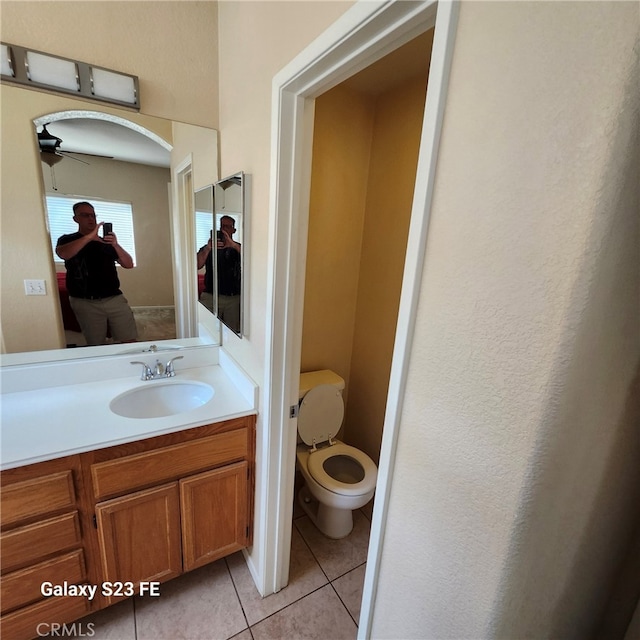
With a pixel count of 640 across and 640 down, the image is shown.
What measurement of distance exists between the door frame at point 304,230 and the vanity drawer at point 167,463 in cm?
13

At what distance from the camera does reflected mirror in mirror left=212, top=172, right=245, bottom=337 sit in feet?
4.42

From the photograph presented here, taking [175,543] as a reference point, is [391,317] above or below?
above

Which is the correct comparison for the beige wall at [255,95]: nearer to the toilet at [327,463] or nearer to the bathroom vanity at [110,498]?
the bathroom vanity at [110,498]

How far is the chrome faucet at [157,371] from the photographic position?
1.58 meters

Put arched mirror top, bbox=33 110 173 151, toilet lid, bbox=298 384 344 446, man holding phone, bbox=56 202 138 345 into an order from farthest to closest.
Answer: toilet lid, bbox=298 384 344 446 → man holding phone, bbox=56 202 138 345 → arched mirror top, bbox=33 110 173 151

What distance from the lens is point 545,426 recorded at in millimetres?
472

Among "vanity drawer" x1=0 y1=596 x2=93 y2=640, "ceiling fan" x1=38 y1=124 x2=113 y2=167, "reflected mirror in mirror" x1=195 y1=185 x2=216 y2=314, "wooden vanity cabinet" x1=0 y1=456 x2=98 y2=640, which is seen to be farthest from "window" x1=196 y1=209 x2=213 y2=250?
"vanity drawer" x1=0 y1=596 x2=93 y2=640

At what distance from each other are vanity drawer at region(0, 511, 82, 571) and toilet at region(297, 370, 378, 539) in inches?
40.3

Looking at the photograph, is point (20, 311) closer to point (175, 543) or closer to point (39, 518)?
point (39, 518)

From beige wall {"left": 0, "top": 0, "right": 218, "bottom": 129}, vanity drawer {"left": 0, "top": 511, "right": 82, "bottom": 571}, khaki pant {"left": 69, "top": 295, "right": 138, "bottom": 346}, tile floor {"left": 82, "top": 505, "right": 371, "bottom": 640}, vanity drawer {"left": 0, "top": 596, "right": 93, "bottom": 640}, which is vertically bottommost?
tile floor {"left": 82, "top": 505, "right": 371, "bottom": 640}

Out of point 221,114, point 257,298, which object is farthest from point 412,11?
point 221,114

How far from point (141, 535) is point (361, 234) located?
73.1 inches

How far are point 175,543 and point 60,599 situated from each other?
39 centimetres

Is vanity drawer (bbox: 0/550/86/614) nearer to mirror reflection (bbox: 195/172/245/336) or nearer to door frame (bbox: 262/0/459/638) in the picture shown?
door frame (bbox: 262/0/459/638)
